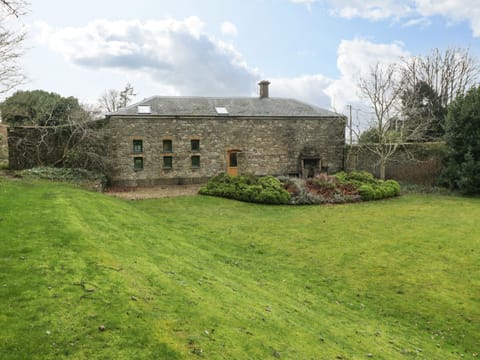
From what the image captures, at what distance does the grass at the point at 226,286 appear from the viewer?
370cm

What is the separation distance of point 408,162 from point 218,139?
41.0ft

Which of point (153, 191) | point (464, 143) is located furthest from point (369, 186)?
point (153, 191)

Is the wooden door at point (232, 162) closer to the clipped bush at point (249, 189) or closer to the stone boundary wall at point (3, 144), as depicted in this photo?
the clipped bush at point (249, 189)

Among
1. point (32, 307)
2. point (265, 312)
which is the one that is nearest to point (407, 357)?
point (265, 312)

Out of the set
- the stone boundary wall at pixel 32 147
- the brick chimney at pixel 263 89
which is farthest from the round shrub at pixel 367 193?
the stone boundary wall at pixel 32 147

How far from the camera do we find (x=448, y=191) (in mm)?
20359

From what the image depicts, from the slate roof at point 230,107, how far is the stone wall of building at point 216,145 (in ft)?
1.32

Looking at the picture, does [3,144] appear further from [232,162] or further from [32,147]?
[232,162]

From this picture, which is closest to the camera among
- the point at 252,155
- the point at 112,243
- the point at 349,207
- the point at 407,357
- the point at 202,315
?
the point at 202,315

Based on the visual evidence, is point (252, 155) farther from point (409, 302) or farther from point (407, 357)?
point (407, 357)

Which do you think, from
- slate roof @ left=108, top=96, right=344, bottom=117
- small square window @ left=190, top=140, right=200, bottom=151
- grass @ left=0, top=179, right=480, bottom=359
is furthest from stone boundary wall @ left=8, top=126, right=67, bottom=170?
grass @ left=0, top=179, right=480, bottom=359

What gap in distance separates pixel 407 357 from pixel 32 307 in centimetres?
489

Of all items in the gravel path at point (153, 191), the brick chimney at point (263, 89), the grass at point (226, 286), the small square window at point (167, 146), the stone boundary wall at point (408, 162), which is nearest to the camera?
the grass at point (226, 286)

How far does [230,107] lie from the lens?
23500 mm
